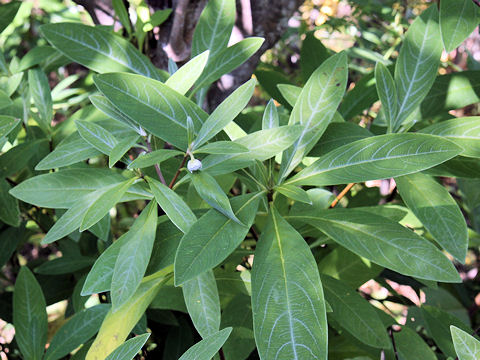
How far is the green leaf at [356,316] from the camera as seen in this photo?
704mm

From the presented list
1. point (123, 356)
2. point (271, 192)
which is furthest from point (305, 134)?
point (123, 356)

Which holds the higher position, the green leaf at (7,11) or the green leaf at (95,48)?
the green leaf at (7,11)

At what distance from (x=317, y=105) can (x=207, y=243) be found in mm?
245

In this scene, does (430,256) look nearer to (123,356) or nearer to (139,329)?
(123,356)

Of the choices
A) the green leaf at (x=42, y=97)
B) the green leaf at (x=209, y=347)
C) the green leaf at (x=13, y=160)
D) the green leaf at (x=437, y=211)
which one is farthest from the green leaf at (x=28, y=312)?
the green leaf at (x=437, y=211)

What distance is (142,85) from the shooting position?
1.83 feet

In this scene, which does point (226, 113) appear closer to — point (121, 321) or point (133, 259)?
point (133, 259)

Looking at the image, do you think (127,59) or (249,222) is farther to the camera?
(127,59)

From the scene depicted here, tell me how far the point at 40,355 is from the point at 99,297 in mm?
275

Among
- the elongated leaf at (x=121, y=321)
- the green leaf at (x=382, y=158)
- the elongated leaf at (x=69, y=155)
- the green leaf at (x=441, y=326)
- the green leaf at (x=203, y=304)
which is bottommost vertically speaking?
the green leaf at (x=441, y=326)

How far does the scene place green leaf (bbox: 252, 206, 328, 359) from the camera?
483 millimetres

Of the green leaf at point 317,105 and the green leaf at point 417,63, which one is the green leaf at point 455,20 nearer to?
the green leaf at point 417,63

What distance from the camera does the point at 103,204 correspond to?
543 millimetres

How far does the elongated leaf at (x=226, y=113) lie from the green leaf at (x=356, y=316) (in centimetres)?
33
